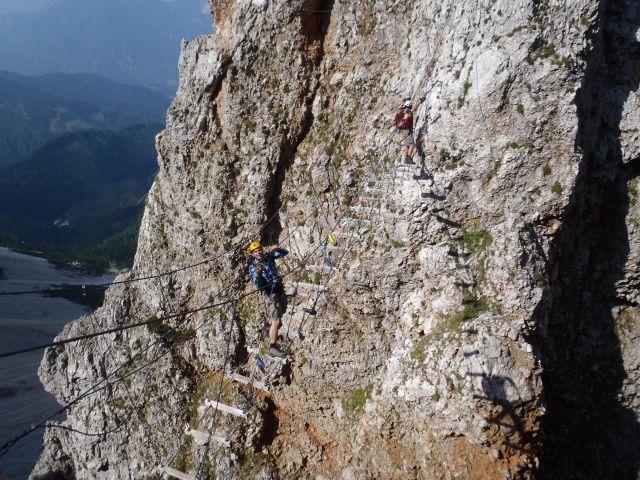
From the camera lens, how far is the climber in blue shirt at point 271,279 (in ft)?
51.7

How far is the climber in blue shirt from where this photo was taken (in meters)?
15.8

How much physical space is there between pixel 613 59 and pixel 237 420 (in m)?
20.6

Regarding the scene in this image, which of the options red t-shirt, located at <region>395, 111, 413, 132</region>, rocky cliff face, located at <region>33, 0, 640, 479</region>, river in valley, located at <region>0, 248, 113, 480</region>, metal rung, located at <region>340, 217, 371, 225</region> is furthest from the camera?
river in valley, located at <region>0, 248, 113, 480</region>

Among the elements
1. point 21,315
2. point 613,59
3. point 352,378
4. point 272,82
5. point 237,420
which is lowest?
point 21,315

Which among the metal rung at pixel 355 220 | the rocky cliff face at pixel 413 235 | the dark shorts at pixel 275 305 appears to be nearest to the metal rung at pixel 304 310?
the rocky cliff face at pixel 413 235

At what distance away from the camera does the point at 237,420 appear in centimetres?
1917

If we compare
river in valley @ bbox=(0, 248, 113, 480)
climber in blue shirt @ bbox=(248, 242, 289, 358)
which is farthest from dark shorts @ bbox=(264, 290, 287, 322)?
river in valley @ bbox=(0, 248, 113, 480)

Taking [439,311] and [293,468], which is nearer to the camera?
[439,311]

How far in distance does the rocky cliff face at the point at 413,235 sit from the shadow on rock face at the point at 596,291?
75 mm

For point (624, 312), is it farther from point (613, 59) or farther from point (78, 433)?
point (78, 433)

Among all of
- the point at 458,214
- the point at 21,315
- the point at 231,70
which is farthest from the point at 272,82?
the point at 21,315

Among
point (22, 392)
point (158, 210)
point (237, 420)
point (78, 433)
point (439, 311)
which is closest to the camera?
point (439, 311)

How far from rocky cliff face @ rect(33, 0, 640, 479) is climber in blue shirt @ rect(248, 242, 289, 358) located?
1.39 m

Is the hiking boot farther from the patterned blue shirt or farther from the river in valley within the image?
the river in valley
